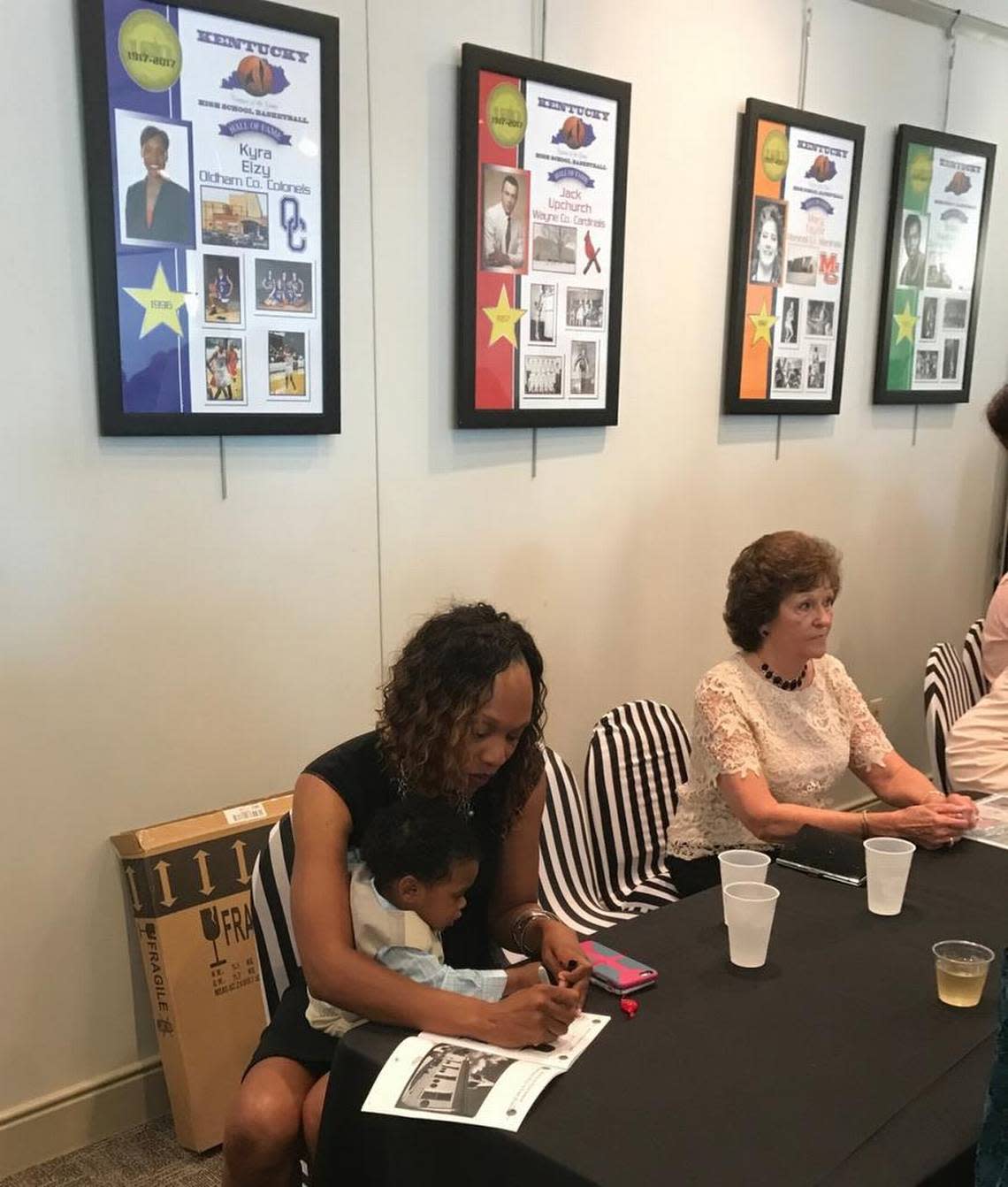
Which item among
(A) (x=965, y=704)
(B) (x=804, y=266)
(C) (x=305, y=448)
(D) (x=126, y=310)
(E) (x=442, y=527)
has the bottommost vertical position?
(A) (x=965, y=704)

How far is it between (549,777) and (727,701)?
0.41 metres

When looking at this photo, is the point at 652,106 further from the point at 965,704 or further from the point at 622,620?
the point at 965,704

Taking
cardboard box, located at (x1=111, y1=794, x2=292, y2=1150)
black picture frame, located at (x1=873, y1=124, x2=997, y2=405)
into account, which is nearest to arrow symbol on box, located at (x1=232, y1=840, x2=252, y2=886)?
cardboard box, located at (x1=111, y1=794, x2=292, y2=1150)

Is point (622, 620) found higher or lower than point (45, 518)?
lower

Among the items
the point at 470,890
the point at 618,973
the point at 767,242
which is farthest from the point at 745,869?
the point at 767,242

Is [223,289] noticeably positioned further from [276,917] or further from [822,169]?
[822,169]

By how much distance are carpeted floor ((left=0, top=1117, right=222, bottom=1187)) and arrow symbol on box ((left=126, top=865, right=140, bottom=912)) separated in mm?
520

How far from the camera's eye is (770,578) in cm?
235

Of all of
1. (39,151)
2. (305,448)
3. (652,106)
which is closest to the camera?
(39,151)

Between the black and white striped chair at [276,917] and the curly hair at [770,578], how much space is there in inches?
42.3

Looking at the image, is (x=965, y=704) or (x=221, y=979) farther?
(x=965, y=704)

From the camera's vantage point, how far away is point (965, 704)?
314cm

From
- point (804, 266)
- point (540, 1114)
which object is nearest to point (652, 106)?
point (804, 266)

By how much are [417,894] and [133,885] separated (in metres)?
1.06
